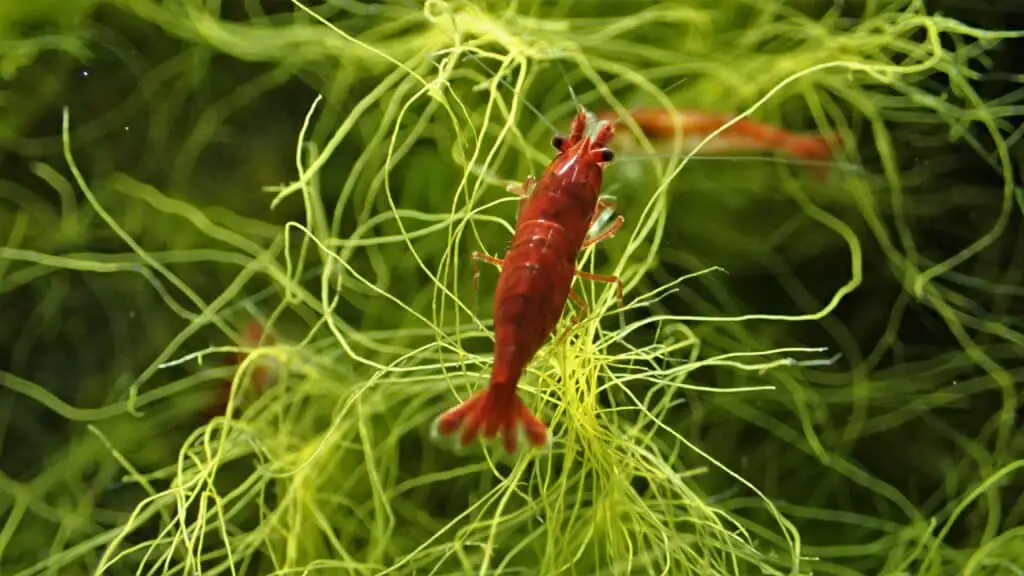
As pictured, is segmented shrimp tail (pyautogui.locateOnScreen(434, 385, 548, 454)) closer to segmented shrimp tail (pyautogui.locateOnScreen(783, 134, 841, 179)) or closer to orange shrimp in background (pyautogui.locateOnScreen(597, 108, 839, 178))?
orange shrimp in background (pyautogui.locateOnScreen(597, 108, 839, 178))

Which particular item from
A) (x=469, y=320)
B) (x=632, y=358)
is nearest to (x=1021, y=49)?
(x=632, y=358)

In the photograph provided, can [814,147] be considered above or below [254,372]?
above

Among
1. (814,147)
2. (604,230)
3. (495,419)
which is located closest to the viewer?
(495,419)

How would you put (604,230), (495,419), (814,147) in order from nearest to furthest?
(495,419) → (604,230) → (814,147)

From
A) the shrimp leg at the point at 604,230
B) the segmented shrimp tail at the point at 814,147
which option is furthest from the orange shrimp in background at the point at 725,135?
the shrimp leg at the point at 604,230

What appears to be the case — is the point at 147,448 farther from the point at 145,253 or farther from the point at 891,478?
the point at 891,478

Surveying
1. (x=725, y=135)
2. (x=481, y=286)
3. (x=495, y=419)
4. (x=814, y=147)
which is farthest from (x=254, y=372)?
(x=814, y=147)

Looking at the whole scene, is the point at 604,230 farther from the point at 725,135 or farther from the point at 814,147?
the point at 814,147

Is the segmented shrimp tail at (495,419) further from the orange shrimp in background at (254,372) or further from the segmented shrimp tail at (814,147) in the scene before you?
the segmented shrimp tail at (814,147)
